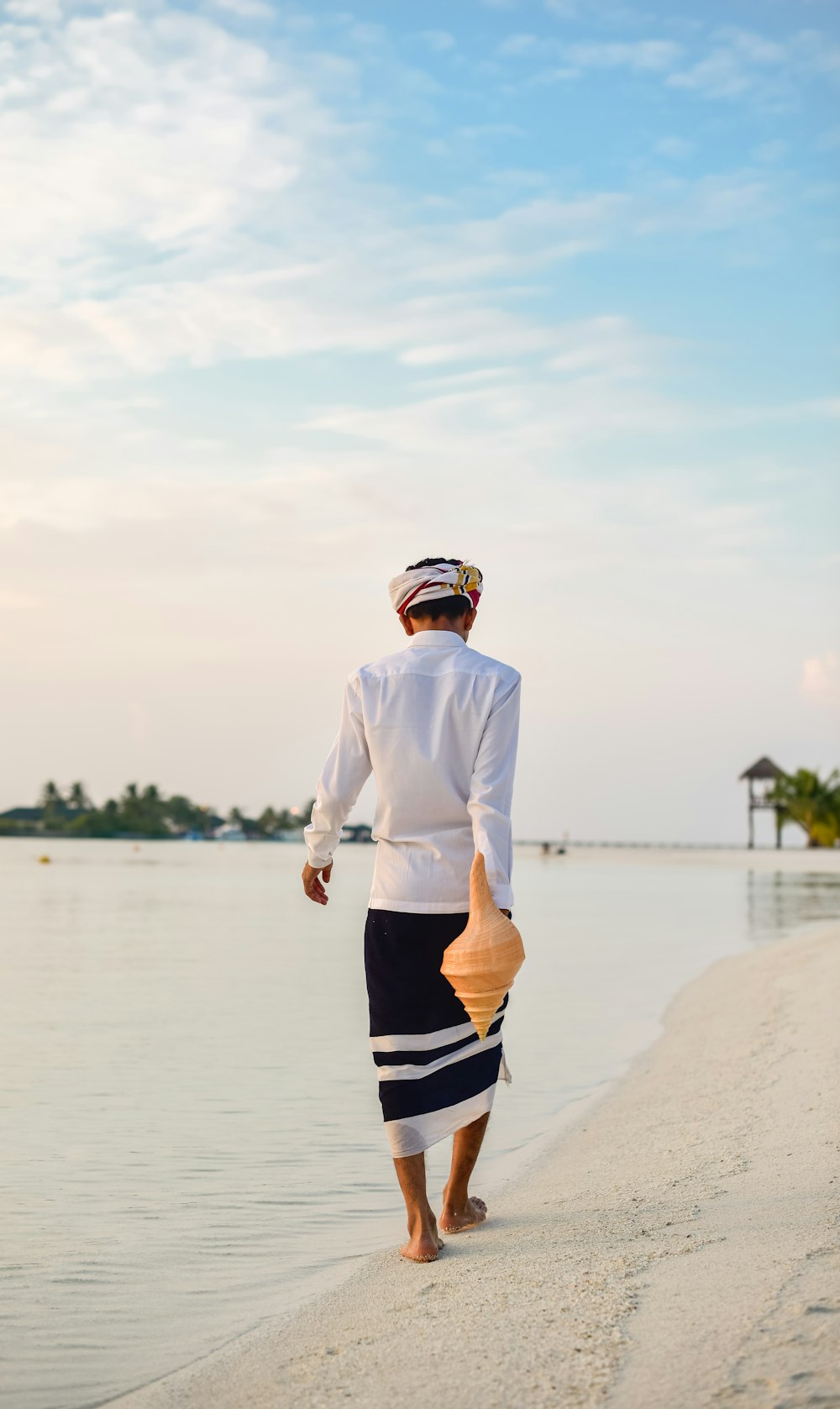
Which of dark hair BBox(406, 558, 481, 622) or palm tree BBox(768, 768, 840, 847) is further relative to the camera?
palm tree BBox(768, 768, 840, 847)

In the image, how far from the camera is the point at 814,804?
66375 millimetres

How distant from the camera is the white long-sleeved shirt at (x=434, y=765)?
3.53 metres

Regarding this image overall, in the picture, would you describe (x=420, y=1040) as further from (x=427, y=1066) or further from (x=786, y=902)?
(x=786, y=902)

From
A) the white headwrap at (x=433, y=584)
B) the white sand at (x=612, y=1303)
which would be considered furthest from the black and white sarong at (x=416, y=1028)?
the white headwrap at (x=433, y=584)

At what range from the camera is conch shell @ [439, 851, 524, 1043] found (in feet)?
10.9

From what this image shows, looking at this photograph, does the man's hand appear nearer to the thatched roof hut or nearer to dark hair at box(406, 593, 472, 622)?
dark hair at box(406, 593, 472, 622)

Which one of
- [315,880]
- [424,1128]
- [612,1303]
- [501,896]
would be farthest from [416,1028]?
[612,1303]

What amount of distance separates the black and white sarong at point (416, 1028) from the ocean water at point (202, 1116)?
0.64 meters

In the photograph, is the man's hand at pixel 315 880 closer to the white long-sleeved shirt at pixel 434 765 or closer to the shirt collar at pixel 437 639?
the white long-sleeved shirt at pixel 434 765

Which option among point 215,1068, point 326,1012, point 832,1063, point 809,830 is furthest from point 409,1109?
point 809,830

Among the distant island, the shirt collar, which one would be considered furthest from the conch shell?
the distant island

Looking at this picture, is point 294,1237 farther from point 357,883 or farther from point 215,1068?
point 357,883

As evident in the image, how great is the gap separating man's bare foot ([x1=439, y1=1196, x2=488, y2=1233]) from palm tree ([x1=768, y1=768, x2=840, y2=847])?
6547 cm

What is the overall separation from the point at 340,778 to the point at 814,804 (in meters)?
66.4
